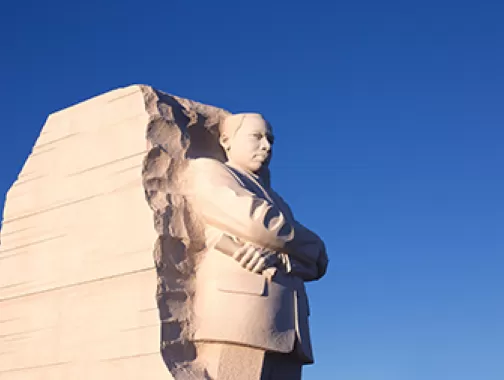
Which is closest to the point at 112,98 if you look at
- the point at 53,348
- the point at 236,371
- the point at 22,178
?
the point at 22,178

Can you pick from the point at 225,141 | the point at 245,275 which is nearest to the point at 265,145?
the point at 225,141

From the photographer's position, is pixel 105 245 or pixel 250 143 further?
pixel 250 143

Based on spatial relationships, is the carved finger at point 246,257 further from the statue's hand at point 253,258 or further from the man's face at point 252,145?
the man's face at point 252,145

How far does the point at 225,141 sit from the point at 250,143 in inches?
13.2

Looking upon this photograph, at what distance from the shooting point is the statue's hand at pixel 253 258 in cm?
656

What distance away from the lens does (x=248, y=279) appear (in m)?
6.55

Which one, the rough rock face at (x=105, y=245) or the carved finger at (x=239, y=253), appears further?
the carved finger at (x=239, y=253)

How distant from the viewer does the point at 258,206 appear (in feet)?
22.0

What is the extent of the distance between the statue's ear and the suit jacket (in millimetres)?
558

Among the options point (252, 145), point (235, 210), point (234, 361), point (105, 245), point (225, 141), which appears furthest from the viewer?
point (225, 141)

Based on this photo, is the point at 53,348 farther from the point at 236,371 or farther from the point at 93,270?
the point at 236,371

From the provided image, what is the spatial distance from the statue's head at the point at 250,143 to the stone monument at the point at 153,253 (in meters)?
0.01

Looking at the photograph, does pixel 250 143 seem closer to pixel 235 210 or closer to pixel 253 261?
pixel 235 210

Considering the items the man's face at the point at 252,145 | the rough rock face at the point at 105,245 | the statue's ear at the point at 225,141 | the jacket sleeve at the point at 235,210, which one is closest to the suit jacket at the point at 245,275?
the jacket sleeve at the point at 235,210
